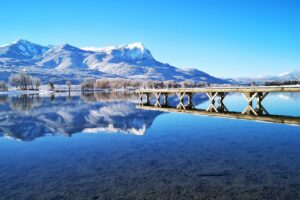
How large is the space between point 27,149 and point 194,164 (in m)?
12.2

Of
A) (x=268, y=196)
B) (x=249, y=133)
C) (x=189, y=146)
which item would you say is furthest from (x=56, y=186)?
(x=249, y=133)

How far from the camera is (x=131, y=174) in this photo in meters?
13.8

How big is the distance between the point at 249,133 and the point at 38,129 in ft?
67.8

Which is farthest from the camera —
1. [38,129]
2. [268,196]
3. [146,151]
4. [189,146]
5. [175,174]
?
[38,129]

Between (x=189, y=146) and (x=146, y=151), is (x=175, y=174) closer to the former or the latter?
(x=146, y=151)

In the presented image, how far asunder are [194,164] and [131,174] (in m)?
3.65

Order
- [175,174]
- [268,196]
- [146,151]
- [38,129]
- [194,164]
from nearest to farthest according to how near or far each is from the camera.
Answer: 1. [268,196]
2. [175,174]
3. [194,164]
4. [146,151]
5. [38,129]

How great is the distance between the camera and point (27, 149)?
20.1 meters

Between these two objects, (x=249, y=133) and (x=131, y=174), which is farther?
(x=249, y=133)

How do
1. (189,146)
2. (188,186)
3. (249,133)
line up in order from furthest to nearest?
(249,133) < (189,146) < (188,186)

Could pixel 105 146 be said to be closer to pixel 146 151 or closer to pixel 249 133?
pixel 146 151

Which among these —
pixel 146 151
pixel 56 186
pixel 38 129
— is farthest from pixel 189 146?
pixel 38 129

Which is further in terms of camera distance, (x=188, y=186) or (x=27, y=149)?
(x=27, y=149)

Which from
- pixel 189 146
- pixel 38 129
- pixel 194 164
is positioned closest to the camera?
pixel 194 164
